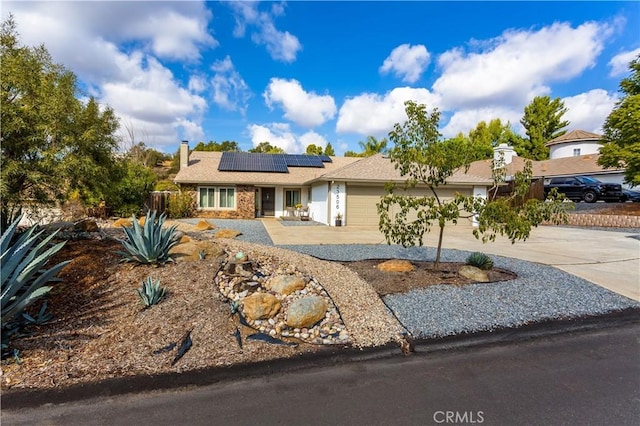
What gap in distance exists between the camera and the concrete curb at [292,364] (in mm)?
2869

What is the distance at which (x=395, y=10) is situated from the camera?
398 inches

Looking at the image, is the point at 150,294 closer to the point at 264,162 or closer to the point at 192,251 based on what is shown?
the point at 192,251

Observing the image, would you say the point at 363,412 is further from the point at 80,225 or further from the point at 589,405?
the point at 80,225

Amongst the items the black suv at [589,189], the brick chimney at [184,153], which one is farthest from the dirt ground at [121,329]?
the black suv at [589,189]

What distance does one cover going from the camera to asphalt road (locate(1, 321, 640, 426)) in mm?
2596

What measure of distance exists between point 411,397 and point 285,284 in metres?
2.70

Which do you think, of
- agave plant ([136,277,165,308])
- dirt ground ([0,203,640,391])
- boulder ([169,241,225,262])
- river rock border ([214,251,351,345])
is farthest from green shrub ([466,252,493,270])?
agave plant ([136,277,165,308])

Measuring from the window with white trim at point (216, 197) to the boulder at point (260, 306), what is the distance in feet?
55.6

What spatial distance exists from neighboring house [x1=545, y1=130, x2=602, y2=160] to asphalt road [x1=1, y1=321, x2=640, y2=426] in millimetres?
37818

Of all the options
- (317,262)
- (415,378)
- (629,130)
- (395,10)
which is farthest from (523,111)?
(415,378)

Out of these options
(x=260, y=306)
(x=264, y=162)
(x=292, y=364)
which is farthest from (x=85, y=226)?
(x=264, y=162)

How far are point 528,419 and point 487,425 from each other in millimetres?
367

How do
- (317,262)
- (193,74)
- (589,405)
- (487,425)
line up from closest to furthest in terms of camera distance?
(487,425)
(589,405)
(317,262)
(193,74)

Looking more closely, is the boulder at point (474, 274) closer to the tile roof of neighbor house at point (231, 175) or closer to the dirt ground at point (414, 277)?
the dirt ground at point (414, 277)
